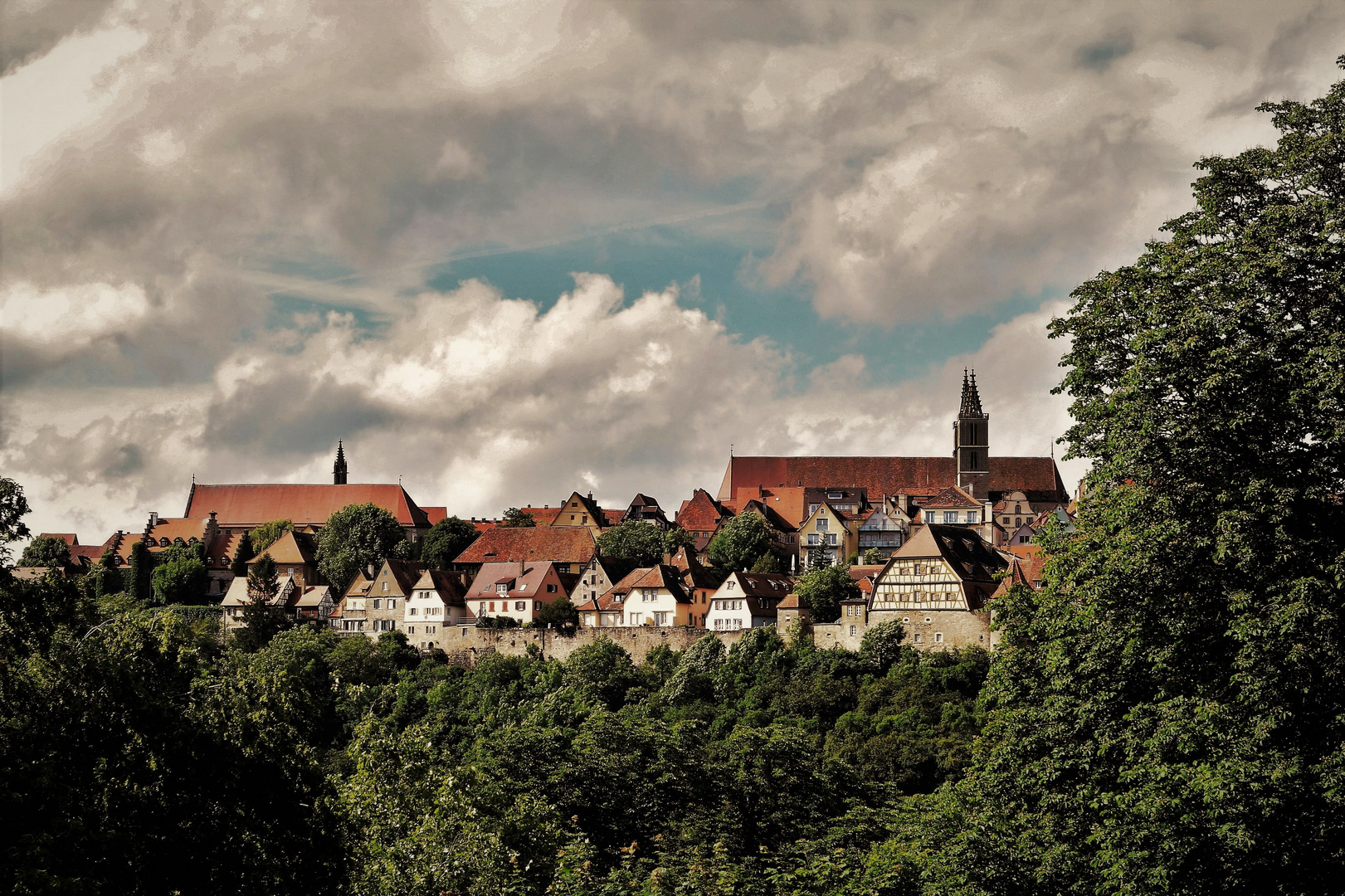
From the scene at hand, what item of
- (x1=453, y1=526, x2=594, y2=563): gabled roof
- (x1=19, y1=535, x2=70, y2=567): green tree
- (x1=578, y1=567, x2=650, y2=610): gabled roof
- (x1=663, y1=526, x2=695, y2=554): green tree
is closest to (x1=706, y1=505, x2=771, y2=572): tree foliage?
(x1=663, y1=526, x2=695, y2=554): green tree

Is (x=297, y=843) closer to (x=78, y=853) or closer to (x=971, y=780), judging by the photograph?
(x=78, y=853)

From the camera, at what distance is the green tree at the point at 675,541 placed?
90188 mm

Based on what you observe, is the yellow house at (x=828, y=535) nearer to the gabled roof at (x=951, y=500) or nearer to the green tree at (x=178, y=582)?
the gabled roof at (x=951, y=500)

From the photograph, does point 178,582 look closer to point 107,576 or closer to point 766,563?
point 107,576

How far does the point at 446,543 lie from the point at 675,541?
1686 cm

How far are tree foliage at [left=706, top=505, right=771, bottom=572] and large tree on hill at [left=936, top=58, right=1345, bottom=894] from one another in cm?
6721

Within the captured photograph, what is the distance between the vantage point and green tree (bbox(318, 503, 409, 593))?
95688 mm

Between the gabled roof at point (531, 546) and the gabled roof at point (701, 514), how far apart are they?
388 inches

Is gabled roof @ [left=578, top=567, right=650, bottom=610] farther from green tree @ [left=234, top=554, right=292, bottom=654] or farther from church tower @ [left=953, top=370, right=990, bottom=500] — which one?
church tower @ [left=953, top=370, right=990, bottom=500]

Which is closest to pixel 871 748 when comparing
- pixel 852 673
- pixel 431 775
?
pixel 852 673

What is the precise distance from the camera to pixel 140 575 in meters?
102

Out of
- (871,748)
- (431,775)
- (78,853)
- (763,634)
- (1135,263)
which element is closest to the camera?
(78,853)

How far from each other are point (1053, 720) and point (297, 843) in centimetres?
1047

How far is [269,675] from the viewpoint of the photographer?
794 inches
